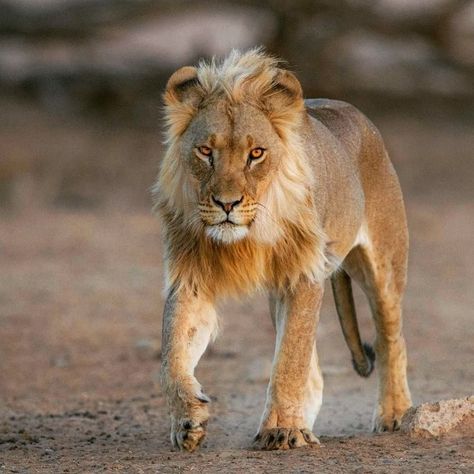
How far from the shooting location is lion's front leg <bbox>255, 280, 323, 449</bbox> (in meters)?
5.17

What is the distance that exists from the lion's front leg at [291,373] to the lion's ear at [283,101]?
0.63 metres

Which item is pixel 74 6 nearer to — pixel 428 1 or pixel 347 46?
pixel 347 46

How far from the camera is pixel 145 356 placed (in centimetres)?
834

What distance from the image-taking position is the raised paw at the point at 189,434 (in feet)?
16.1

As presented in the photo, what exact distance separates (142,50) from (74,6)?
4.56ft

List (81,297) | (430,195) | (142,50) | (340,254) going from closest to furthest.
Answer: (340,254) < (81,297) < (430,195) < (142,50)

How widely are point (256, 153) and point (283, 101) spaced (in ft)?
1.09

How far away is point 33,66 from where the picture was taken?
16.9 meters

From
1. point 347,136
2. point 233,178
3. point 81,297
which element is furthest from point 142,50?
point 233,178

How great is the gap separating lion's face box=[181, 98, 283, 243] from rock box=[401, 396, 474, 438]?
1.03 meters

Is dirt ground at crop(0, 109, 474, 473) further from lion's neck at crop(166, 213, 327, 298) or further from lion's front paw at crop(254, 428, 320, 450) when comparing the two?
lion's neck at crop(166, 213, 327, 298)

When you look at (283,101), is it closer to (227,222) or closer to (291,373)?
(227,222)

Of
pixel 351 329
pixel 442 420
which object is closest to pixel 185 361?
pixel 442 420

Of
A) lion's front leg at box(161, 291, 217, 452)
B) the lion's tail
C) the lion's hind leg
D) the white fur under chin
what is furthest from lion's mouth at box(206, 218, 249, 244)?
the lion's tail
